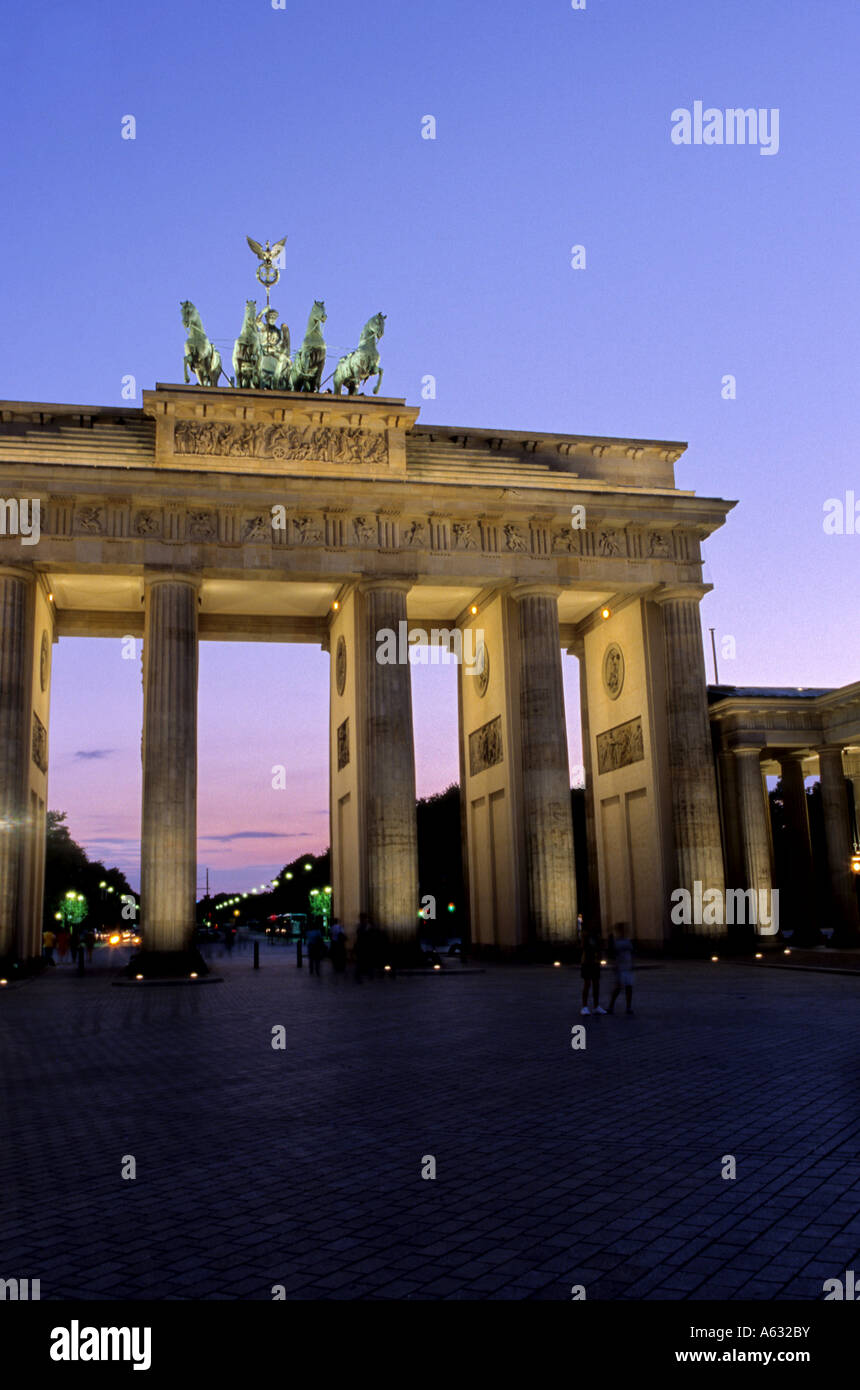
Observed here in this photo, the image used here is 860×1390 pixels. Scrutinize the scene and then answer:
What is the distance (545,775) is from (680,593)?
9398mm

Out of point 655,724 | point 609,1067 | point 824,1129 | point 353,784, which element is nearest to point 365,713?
point 353,784

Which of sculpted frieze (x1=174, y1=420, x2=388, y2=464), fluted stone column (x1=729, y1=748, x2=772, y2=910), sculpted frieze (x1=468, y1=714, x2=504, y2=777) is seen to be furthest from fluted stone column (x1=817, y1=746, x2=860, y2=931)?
sculpted frieze (x1=174, y1=420, x2=388, y2=464)

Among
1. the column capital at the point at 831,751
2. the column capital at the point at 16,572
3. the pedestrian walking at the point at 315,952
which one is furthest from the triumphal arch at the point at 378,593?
the column capital at the point at 831,751

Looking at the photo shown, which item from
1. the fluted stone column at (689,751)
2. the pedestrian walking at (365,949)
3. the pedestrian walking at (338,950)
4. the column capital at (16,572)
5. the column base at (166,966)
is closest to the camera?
the pedestrian walking at (365,949)

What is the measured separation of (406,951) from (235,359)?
Answer: 24.6m

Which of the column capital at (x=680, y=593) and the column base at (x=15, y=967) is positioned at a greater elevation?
the column capital at (x=680, y=593)

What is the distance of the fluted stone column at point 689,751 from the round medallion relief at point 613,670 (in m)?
3.30

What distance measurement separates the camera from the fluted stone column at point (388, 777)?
1539 inches

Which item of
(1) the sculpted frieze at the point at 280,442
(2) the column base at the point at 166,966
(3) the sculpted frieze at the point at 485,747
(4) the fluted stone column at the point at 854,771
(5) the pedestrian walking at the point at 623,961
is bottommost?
(2) the column base at the point at 166,966

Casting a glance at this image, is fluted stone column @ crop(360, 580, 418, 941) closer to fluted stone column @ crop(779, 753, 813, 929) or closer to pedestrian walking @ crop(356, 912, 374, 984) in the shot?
pedestrian walking @ crop(356, 912, 374, 984)

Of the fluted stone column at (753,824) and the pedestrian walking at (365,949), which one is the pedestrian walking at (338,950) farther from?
the fluted stone column at (753,824)

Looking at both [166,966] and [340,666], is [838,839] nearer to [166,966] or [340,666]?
[340,666]

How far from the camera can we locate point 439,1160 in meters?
9.16
